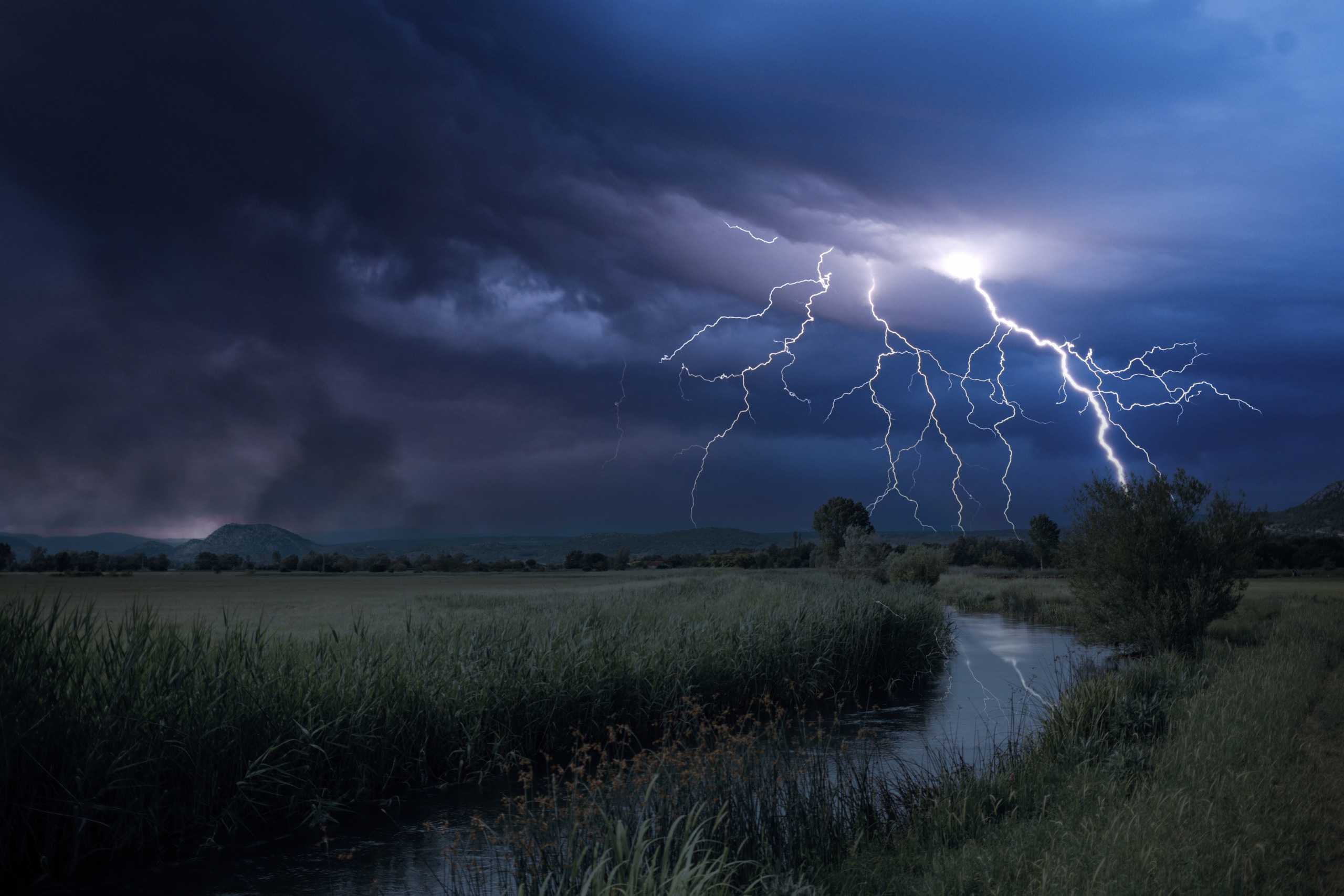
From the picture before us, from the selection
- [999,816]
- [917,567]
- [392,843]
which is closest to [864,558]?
[917,567]

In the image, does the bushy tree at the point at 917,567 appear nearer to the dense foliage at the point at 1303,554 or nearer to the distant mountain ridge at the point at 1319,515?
the dense foliage at the point at 1303,554

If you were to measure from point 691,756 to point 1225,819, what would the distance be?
5.48 metres

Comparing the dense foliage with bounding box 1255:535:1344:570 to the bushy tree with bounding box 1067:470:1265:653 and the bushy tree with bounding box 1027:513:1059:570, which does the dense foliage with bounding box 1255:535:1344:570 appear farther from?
the bushy tree with bounding box 1067:470:1265:653

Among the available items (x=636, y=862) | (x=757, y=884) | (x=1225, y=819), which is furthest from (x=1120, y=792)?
(x=636, y=862)

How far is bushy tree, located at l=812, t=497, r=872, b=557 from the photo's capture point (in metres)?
112

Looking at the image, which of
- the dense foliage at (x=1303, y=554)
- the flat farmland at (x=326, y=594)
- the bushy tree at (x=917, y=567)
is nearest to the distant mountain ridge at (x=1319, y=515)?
the dense foliage at (x=1303, y=554)

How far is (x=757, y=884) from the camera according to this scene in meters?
6.91

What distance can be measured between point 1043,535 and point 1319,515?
172 ft

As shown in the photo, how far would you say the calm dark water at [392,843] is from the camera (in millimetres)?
9031

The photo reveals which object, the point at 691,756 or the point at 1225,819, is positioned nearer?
the point at 1225,819

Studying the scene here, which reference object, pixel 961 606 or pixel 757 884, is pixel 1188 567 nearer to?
pixel 757 884

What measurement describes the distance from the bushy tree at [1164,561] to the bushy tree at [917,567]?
28556 mm

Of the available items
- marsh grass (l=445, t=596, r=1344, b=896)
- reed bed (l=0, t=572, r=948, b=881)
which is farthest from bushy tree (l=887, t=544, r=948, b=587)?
marsh grass (l=445, t=596, r=1344, b=896)

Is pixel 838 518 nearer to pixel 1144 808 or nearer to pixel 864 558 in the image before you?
pixel 864 558
